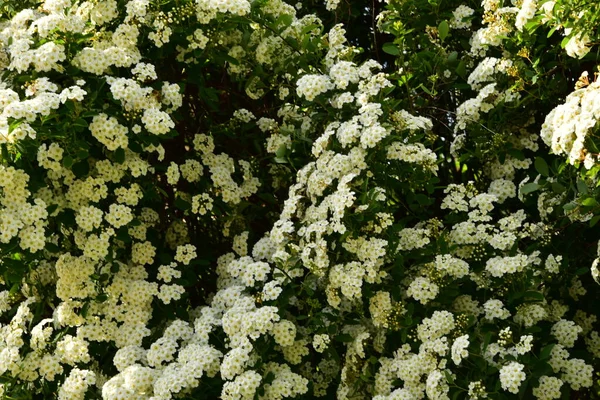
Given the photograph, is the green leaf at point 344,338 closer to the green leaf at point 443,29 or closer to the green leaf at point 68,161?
the green leaf at point 68,161

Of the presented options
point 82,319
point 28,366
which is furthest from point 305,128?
point 28,366

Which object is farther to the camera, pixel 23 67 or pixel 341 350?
pixel 341 350

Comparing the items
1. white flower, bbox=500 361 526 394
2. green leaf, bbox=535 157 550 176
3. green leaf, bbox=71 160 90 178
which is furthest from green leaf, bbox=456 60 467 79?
green leaf, bbox=71 160 90 178

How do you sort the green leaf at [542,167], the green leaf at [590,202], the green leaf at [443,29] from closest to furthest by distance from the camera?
the green leaf at [590,202], the green leaf at [542,167], the green leaf at [443,29]

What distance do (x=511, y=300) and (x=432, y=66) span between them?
1.29 metres

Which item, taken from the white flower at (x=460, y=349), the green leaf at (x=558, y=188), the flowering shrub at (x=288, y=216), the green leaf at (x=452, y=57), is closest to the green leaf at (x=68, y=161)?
the flowering shrub at (x=288, y=216)

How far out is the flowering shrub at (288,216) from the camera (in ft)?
12.9

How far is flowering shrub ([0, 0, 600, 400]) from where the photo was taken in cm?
392

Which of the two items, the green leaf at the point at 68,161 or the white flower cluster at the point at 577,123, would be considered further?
the green leaf at the point at 68,161

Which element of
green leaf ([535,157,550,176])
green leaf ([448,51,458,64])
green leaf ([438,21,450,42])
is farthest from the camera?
green leaf ([448,51,458,64])

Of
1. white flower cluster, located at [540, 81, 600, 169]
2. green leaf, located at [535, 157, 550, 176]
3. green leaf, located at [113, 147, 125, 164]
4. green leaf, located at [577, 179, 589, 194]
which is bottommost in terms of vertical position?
green leaf, located at [535, 157, 550, 176]

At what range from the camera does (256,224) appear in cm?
484

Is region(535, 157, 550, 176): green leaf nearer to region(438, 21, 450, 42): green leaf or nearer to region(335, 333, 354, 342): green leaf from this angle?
region(438, 21, 450, 42): green leaf

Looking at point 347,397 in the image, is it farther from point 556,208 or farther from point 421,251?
point 556,208
